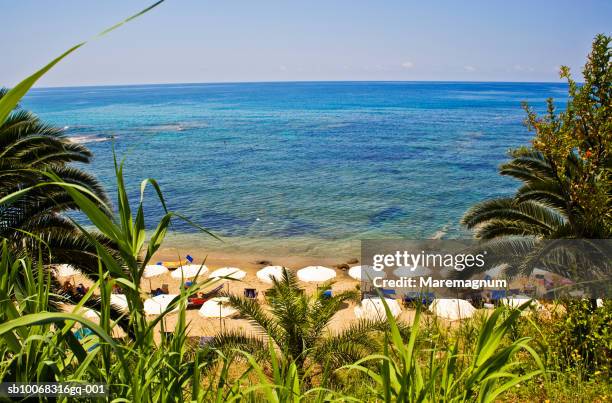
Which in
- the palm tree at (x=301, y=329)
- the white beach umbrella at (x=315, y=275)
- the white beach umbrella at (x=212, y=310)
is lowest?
the white beach umbrella at (x=212, y=310)

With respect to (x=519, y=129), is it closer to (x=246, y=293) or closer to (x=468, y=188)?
(x=468, y=188)

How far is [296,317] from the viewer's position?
814 cm

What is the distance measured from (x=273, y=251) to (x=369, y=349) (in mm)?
15925

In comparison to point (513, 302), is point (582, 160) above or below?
above

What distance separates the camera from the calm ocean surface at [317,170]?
2745 cm

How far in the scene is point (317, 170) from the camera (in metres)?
43.2

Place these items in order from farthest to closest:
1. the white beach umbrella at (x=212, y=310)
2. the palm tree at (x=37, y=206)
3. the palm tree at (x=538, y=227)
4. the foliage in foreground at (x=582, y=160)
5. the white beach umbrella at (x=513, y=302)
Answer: the white beach umbrella at (x=212, y=310)
the palm tree at (x=37, y=206)
the palm tree at (x=538, y=227)
the foliage in foreground at (x=582, y=160)
the white beach umbrella at (x=513, y=302)

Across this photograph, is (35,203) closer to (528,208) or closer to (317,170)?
(528,208)

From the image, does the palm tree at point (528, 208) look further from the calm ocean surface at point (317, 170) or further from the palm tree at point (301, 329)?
the calm ocean surface at point (317, 170)

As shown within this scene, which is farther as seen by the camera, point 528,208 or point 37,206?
point 528,208

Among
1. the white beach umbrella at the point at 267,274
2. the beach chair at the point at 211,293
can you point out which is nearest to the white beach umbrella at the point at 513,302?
the white beach umbrella at the point at 267,274

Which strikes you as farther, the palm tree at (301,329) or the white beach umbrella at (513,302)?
the palm tree at (301,329)

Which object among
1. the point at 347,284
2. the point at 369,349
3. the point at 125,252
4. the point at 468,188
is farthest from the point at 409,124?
the point at 125,252

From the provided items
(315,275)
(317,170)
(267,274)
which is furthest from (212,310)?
(317,170)
